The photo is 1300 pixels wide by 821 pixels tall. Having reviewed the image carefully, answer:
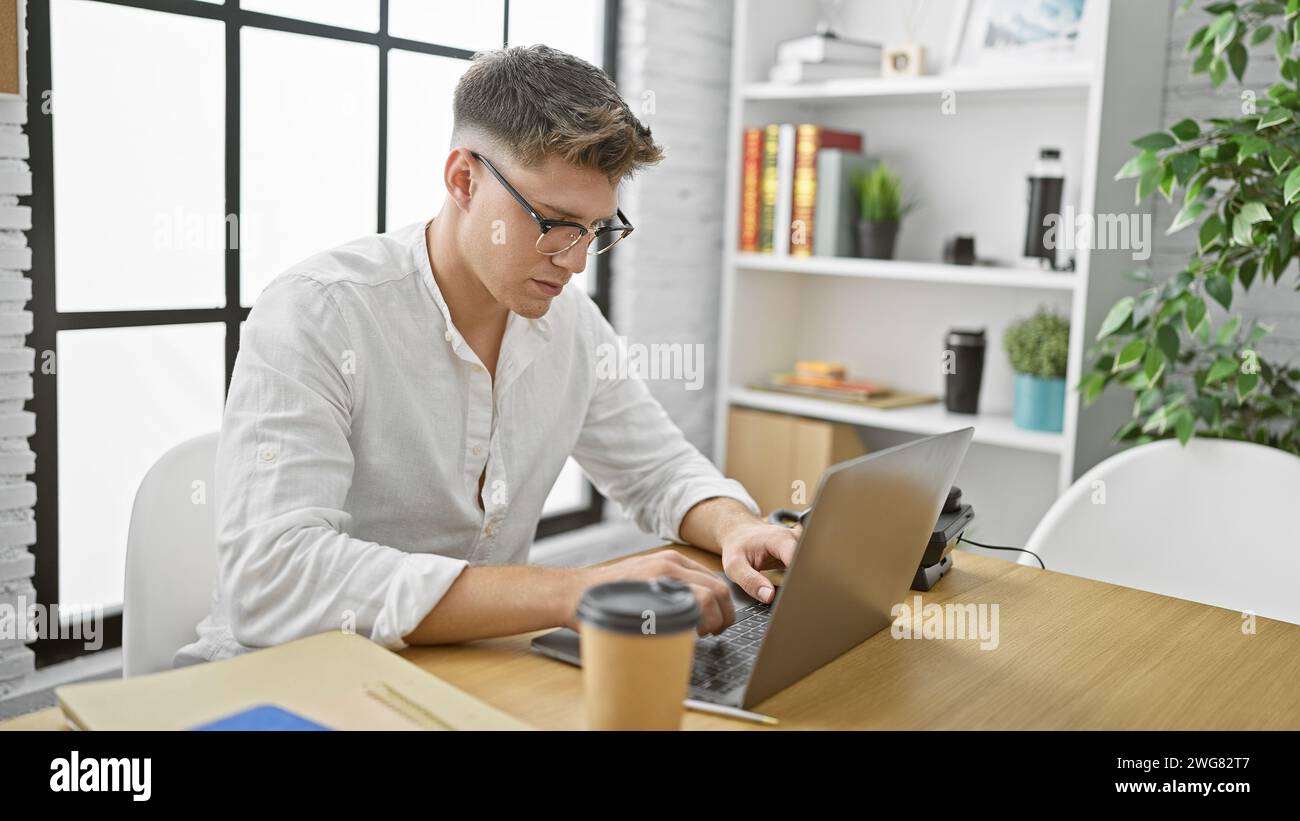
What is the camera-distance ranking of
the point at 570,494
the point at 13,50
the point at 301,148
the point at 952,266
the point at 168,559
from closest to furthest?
the point at 168,559, the point at 13,50, the point at 301,148, the point at 952,266, the point at 570,494

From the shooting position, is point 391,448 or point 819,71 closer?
point 391,448

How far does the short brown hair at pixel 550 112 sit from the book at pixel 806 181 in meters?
1.57

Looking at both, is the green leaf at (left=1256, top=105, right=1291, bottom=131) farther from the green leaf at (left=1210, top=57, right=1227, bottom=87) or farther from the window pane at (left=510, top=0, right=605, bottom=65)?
the window pane at (left=510, top=0, right=605, bottom=65)

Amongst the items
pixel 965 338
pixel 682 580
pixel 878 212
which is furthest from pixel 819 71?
Result: pixel 682 580

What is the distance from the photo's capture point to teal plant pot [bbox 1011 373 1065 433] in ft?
8.68

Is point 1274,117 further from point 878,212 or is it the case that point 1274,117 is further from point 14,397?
point 14,397

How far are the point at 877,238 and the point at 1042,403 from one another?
2.01 feet

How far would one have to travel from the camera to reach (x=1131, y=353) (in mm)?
2141

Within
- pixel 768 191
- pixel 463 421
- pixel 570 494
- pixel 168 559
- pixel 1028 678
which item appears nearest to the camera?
pixel 1028 678

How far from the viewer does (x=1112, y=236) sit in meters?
2.54

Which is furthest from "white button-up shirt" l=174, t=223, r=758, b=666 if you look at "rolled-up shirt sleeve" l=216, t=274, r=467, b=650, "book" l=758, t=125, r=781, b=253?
"book" l=758, t=125, r=781, b=253

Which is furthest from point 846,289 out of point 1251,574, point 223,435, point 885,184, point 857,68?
point 223,435

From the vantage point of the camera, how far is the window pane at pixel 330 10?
2297 mm

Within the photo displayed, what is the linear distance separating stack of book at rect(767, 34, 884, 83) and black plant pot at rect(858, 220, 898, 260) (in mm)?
406
